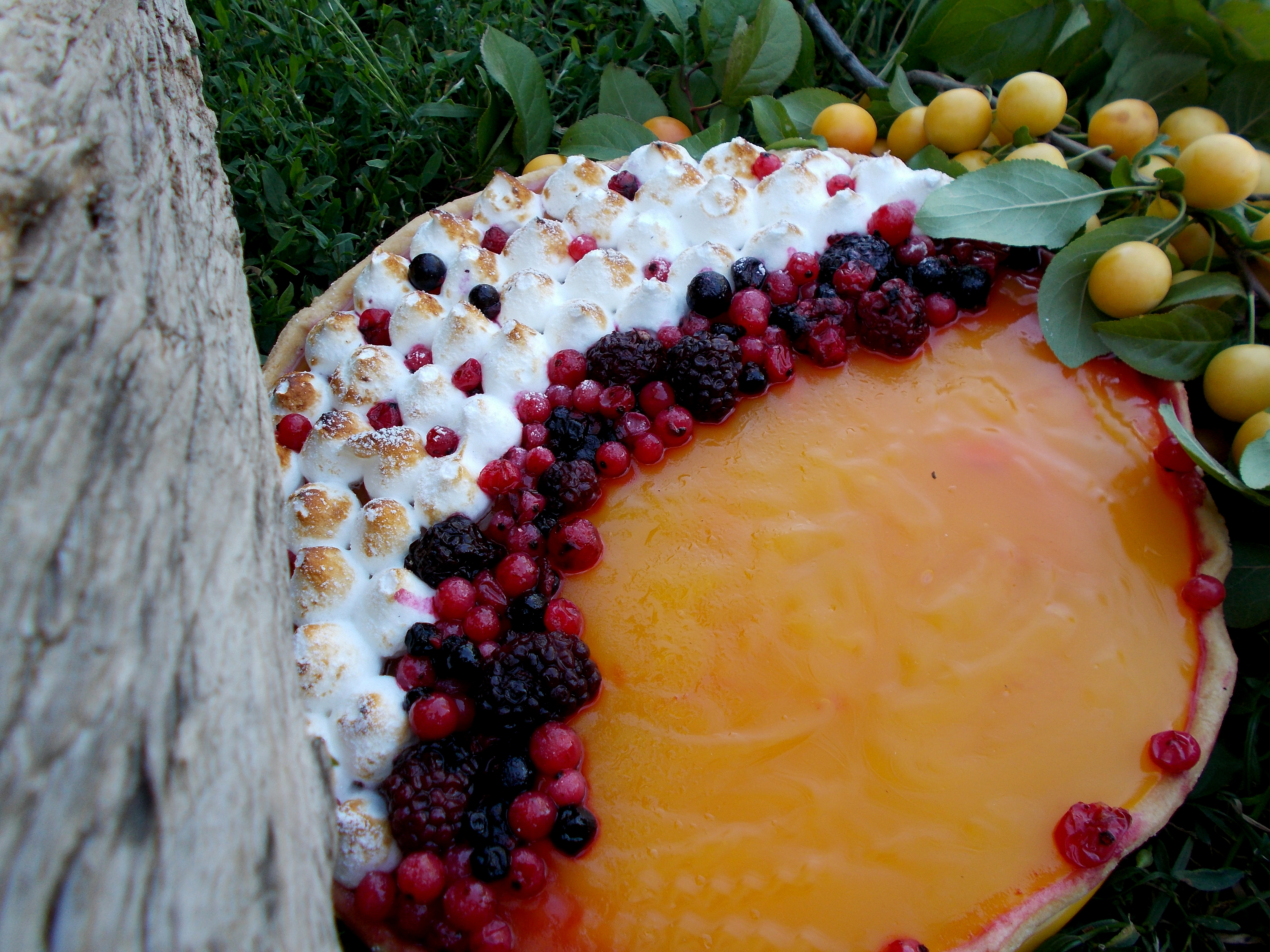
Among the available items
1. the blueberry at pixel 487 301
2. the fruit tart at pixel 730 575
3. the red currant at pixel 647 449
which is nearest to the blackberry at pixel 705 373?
the fruit tart at pixel 730 575

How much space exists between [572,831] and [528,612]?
418mm

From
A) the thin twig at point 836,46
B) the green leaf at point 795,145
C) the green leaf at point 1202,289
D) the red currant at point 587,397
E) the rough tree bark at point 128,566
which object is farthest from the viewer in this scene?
the thin twig at point 836,46

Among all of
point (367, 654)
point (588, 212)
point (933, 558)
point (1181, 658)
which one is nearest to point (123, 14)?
point (588, 212)

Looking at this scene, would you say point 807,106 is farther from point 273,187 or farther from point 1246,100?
point 273,187

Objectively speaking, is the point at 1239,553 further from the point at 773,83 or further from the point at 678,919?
the point at 773,83

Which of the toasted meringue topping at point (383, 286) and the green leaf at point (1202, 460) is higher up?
the toasted meringue topping at point (383, 286)

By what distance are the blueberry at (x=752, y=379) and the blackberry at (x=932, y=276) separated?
47cm

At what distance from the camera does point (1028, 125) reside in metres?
2.43

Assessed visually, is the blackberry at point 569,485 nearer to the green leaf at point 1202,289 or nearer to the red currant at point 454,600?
the red currant at point 454,600

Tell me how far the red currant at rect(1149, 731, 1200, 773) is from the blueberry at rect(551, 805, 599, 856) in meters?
1.13

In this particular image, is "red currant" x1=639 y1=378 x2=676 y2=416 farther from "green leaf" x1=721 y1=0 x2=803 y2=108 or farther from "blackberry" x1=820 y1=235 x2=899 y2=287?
"green leaf" x1=721 y1=0 x2=803 y2=108

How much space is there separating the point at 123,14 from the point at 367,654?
4.10ft

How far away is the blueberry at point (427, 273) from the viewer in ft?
7.15

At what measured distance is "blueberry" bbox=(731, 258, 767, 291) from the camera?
6.96ft
